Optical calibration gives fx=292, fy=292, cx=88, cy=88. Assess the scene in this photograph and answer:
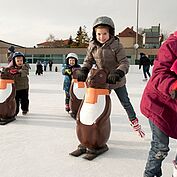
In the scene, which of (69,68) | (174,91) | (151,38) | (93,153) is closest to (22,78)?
(69,68)

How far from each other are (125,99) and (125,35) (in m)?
55.2

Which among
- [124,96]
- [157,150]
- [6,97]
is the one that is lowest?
[157,150]

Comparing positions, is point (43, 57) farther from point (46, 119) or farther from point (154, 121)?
point (154, 121)

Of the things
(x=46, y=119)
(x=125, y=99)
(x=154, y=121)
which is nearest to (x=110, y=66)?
(x=125, y=99)

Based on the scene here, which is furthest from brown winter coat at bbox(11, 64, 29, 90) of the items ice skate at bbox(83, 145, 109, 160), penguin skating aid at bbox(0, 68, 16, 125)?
ice skate at bbox(83, 145, 109, 160)

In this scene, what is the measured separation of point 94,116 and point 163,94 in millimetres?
1115

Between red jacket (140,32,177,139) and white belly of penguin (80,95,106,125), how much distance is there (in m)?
0.89

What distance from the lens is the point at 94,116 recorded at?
2.85m

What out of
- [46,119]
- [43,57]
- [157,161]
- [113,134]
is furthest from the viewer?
[43,57]

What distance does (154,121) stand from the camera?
1934 mm

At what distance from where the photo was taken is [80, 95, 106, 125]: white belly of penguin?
2.85m

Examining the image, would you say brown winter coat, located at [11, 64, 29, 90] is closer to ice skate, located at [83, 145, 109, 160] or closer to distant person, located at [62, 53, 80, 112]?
distant person, located at [62, 53, 80, 112]

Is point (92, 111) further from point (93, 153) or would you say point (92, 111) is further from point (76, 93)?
point (76, 93)

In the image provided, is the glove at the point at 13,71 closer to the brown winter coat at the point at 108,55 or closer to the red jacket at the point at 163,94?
the brown winter coat at the point at 108,55
